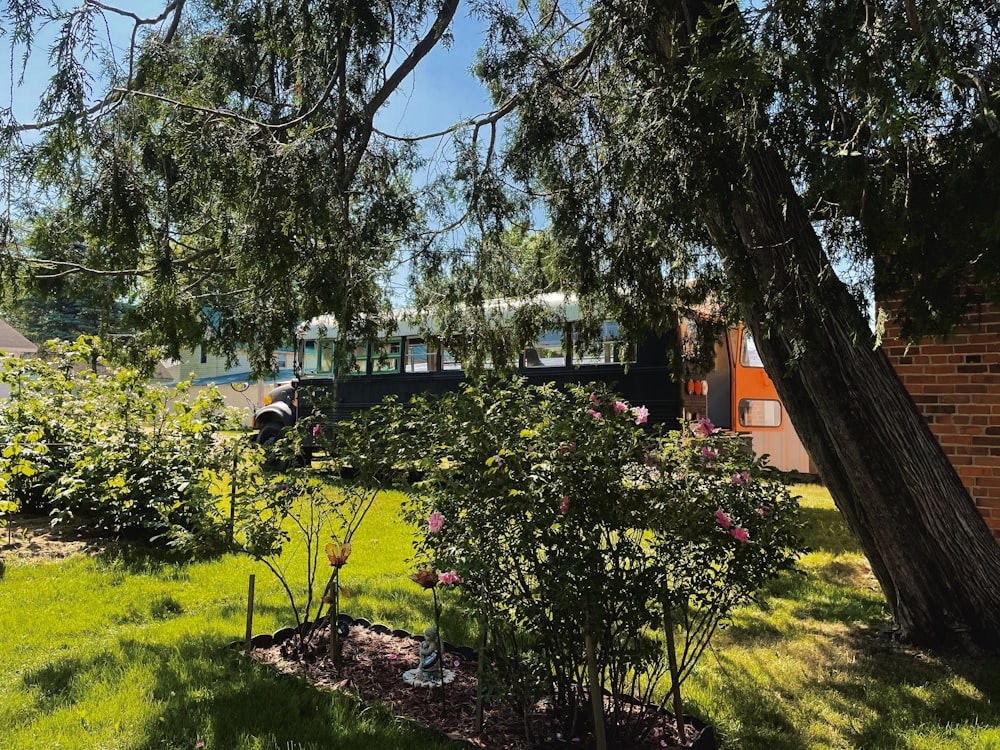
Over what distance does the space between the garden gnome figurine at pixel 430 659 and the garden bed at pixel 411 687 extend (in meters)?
0.06

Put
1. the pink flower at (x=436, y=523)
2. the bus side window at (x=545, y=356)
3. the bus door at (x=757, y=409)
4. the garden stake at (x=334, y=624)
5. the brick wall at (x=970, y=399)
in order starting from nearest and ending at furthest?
1. the pink flower at (x=436, y=523)
2. the garden stake at (x=334, y=624)
3. the brick wall at (x=970, y=399)
4. the bus side window at (x=545, y=356)
5. the bus door at (x=757, y=409)

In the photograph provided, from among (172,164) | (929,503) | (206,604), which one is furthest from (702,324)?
(206,604)

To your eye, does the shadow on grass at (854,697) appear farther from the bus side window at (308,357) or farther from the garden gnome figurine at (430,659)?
the bus side window at (308,357)

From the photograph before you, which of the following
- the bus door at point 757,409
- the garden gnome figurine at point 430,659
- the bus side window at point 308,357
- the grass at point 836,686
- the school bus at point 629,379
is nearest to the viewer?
the grass at point 836,686

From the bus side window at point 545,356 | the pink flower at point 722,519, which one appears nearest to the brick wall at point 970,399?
the pink flower at point 722,519

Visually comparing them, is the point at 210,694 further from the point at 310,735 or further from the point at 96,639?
the point at 96,639

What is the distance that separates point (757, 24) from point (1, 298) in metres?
4.30

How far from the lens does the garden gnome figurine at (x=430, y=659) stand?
312cm

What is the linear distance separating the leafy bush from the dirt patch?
15 centimetres

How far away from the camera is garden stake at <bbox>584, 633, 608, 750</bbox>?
233cm

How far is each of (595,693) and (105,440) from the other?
5326 millimetres

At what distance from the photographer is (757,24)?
2344 mm

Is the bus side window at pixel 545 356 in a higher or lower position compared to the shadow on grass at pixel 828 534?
higher

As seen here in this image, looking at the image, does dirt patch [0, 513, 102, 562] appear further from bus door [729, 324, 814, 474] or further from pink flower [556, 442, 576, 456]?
bus door [729, 324, 814, 474]
